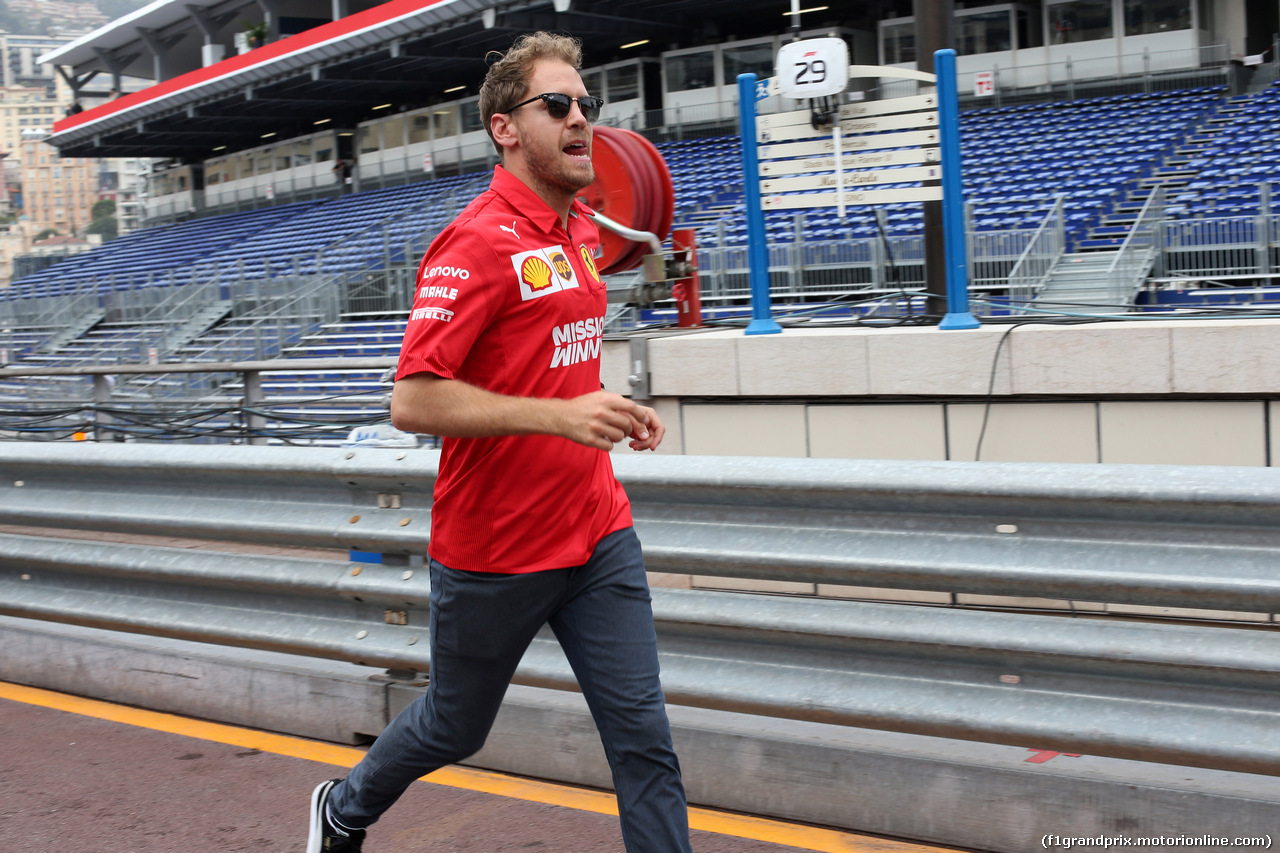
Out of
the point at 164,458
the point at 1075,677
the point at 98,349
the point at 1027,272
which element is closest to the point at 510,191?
the point at 1075,677

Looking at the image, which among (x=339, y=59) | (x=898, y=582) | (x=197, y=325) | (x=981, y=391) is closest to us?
(x=898, y=582)

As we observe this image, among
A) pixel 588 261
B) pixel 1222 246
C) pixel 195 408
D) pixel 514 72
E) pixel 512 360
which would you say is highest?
pixel 1222 246

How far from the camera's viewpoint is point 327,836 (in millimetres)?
2930

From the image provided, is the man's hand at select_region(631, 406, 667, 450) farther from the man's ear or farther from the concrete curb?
the concrete curb

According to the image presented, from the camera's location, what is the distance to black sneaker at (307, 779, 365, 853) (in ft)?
9.57

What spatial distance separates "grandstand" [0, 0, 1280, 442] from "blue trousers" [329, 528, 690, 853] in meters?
5.51

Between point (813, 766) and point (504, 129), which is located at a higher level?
point (504, 129)

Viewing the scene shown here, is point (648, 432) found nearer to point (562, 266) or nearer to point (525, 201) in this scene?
point (562, 266)

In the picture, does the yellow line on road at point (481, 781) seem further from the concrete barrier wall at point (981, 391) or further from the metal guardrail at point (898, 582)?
the concrete barrier wall at point (981, 391)

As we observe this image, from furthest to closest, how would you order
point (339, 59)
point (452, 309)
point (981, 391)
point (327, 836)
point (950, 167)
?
1. point (339, 59)
2. point (950, 167)
3. point (981, 391)
4. point (327, 836)
5. point (452, 309)

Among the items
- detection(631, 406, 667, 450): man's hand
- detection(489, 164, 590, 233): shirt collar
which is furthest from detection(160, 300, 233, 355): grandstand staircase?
detection(631, 406, 667, 450): man's hand

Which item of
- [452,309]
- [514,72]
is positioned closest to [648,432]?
[452,309]

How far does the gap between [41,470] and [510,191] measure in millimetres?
3069

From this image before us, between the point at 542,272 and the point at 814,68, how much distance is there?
551 centimetres
